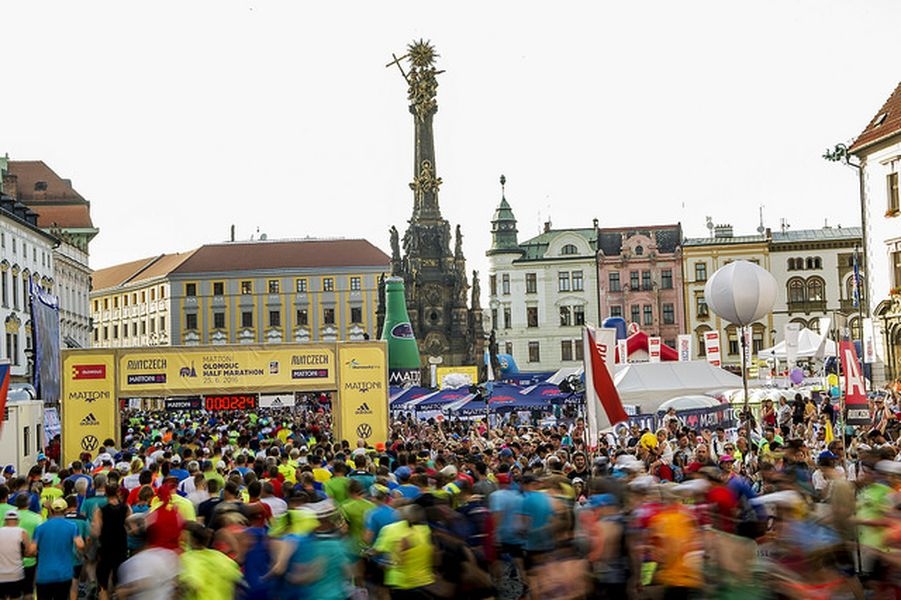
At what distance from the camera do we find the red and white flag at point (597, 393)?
16.5 m

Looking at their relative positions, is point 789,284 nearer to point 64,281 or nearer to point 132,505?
point 64,281

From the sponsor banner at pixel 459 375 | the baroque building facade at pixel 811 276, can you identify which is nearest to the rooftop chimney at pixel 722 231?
the baroque building facade at pixel 811 276

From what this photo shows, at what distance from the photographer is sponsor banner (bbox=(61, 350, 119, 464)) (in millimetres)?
30594

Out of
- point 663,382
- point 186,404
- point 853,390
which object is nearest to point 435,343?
point 186,404

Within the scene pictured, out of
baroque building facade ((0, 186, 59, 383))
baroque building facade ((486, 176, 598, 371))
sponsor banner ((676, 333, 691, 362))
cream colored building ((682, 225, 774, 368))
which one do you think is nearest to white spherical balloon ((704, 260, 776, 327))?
sponsor banner ((676, 333, 691, 362))

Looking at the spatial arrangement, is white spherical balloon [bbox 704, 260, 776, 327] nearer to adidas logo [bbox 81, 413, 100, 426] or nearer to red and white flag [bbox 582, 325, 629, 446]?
red and white flag [bbox 582, 325, 629, 446]

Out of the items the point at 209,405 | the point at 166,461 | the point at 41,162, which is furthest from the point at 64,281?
the point at 166,461

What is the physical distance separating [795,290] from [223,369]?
227ft

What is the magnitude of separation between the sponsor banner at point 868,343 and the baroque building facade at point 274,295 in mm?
78461

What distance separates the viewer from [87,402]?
102ft

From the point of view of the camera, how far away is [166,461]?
18.0 metres

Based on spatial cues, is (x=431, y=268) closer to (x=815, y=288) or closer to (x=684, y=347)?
(x=815, y=288)

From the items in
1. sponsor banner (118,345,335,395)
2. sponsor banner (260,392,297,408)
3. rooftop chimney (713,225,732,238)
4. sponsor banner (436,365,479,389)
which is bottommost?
sponsor banner (260,392,297,408)

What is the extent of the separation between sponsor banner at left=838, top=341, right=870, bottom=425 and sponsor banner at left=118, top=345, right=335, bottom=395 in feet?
47.0
